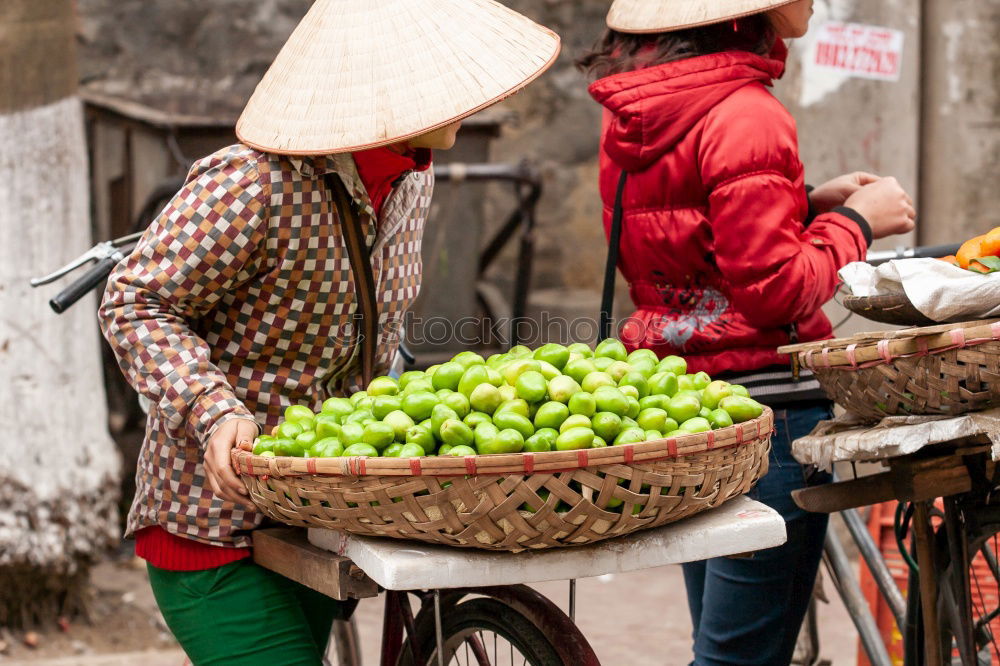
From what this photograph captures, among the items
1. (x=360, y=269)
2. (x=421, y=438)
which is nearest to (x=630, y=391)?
(x=421, y=438)

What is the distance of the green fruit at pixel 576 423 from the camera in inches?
70.9

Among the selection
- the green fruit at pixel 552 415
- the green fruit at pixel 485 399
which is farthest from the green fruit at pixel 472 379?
the green fruit at pixel 552 415

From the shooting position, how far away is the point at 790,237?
234 cm

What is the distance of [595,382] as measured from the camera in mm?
1931

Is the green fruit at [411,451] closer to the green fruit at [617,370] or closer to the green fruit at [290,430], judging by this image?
the green fruit at [290,430]

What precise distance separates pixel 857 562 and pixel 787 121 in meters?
3.14

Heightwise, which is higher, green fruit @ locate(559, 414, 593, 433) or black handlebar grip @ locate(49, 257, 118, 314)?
black handlebar grip @ locate(49, 257, 118, 314)

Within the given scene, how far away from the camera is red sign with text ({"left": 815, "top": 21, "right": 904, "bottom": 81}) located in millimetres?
4582

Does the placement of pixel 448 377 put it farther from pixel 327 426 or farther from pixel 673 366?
Answer: pixel 673 366

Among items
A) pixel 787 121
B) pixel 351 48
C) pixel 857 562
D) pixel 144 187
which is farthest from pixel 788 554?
pixel 144 187

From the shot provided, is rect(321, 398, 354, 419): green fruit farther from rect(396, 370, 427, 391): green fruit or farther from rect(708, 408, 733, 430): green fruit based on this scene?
rect(708, 408, 733, 430): green fruit

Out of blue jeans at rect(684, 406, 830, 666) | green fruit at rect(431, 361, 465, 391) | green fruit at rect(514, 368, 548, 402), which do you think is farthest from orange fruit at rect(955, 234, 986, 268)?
green fruit at rect(431, 361, 465, 391)

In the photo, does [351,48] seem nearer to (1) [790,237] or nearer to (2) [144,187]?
(1) [790,237]

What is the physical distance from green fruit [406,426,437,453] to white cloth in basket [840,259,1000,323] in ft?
2.91
